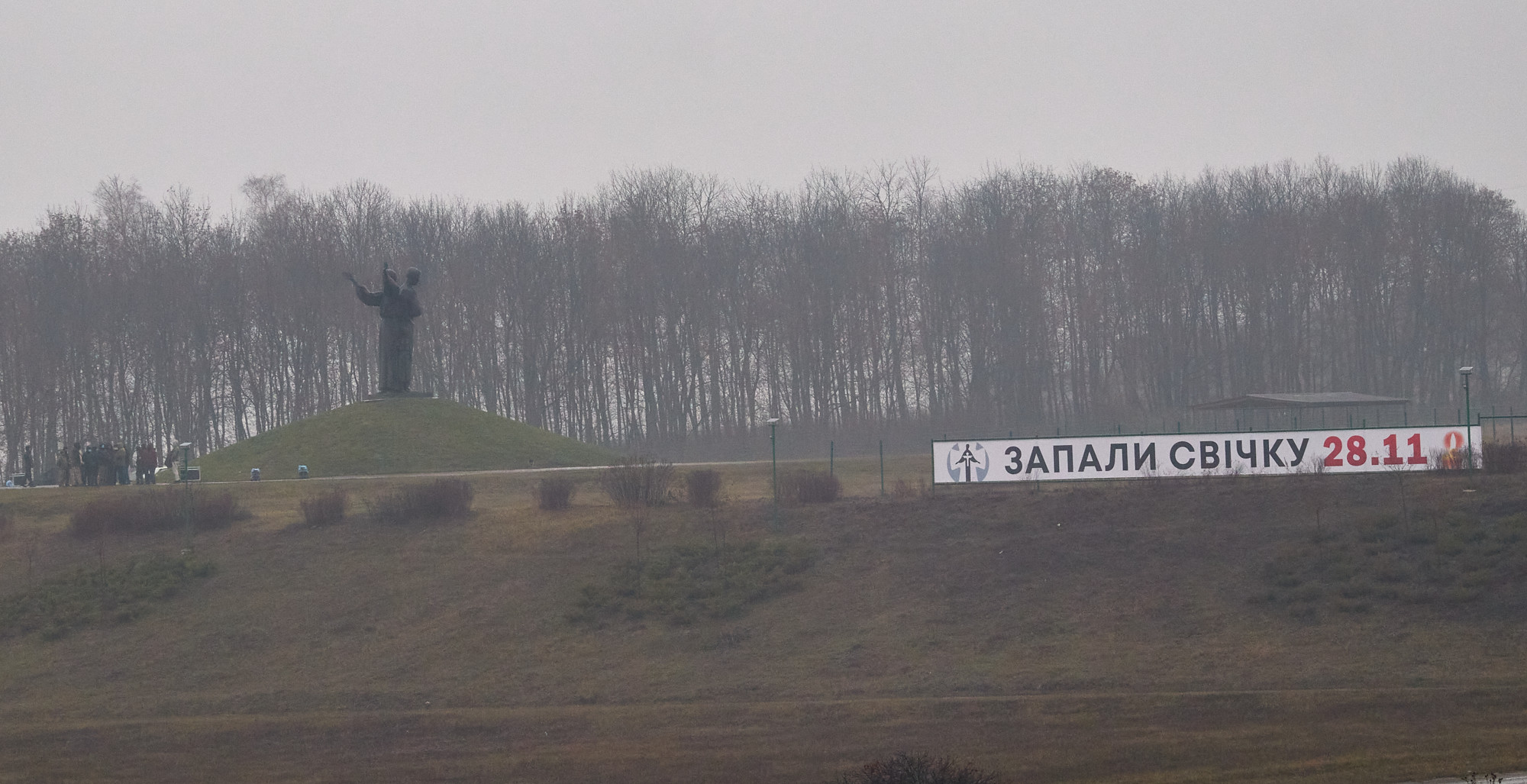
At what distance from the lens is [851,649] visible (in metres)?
25.2

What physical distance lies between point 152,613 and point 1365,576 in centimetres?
2178

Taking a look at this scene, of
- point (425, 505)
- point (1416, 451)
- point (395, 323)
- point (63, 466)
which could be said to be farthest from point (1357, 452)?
point (63, 466)

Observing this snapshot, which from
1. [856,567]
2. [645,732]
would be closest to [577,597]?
[856,567]

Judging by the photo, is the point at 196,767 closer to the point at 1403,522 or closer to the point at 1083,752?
the point at 1083,752

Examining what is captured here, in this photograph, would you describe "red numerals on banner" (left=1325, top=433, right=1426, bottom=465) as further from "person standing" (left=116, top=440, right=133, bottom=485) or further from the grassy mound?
"person standing" (left=116, top=440, right=133, bottom=485)

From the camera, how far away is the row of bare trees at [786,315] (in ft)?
247

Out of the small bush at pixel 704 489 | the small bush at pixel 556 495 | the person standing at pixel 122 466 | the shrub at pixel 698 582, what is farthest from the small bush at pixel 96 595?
the person standing at pixel 122 466

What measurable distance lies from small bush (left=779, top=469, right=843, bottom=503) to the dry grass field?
808 millimetres

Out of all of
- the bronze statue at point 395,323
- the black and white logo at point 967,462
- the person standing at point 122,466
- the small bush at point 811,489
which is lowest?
the small bush at point 811,489

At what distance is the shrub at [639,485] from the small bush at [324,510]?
19.7 ft

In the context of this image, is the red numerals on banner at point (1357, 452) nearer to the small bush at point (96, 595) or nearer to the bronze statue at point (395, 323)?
the small bush at point (96, 595)

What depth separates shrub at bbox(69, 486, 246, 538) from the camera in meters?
35.3

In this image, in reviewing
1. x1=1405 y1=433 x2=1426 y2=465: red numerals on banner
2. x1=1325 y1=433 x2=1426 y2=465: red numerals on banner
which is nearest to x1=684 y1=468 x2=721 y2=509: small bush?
x1=1325 y1=433 x2=1426 y2=465: red numerals on banner

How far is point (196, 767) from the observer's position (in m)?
21.7
